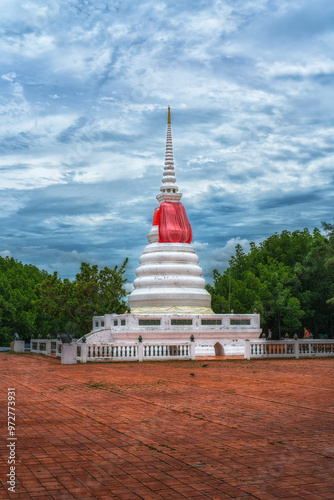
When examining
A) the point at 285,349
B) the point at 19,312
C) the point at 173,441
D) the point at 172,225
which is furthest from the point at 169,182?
the point at 173,441

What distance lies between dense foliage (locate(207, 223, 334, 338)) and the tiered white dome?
21.7ft

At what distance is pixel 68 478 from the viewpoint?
7441mm

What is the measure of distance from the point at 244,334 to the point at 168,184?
1381 centimetres

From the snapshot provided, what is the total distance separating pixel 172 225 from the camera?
45.5 metres

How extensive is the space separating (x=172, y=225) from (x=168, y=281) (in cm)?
497

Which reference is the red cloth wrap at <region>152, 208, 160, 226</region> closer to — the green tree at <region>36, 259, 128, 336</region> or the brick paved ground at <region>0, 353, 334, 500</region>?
the green tree at <region>36, 259, 128, 336</region>

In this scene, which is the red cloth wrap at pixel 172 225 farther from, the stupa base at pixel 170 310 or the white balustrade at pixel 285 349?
the white balustrade at pixel 285 349

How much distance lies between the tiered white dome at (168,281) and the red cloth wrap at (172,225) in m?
0.68

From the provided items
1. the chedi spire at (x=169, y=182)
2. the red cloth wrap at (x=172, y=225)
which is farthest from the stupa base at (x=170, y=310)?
the chedi spire at (x=169, y=182)

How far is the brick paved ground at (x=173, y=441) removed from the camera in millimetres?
7070

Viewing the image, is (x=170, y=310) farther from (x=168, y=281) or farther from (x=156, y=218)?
(x=156, y=218)

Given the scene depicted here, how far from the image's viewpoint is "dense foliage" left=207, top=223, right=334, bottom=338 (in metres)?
52.4

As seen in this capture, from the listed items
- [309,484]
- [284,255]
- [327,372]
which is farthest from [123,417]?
[284,255]

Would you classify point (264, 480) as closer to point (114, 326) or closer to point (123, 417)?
point (123, 417)
